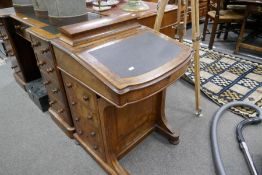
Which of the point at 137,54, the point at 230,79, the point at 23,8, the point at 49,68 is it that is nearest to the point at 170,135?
the point at 137,54

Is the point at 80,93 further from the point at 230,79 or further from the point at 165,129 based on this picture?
A: the point at 230,79

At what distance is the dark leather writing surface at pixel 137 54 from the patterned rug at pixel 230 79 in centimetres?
126

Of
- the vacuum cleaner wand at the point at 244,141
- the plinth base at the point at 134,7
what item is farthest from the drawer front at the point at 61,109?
the vacuum cleaner wand at the point at 244,141

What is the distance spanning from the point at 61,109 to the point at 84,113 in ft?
1.36

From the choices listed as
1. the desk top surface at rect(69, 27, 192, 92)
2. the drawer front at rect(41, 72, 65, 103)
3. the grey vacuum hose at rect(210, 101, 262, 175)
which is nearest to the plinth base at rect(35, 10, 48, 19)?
the drawer front at rect(41, 72, 65, 103)

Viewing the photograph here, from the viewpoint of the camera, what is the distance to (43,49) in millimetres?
1393

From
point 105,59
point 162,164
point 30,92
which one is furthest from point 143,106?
point 30,92

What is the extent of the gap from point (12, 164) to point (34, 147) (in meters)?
0.20

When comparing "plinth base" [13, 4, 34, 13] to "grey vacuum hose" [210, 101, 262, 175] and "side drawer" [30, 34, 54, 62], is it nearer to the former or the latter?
"side drawer" [30, 34, 54, 62]

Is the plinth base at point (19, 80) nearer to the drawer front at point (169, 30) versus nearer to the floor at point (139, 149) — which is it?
the floor at point (139, 149)

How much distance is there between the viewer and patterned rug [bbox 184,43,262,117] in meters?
2.17

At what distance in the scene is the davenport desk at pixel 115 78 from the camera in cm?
92

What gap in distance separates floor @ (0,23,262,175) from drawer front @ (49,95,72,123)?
0.59ft

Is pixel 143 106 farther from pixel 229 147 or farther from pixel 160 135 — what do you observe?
pixel 229 147
